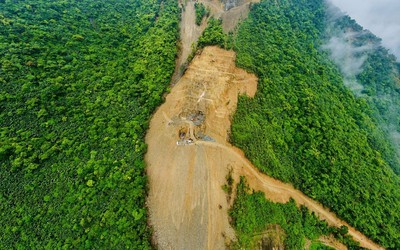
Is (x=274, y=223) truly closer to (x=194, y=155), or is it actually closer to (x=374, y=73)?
(x=194, y=155)

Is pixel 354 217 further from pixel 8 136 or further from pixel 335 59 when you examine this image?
pixel 8 136

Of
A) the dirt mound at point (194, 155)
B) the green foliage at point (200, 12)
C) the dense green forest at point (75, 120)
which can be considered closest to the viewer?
the dense green forest at point (75, 120)

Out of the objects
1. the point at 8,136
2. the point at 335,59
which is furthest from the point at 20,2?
the point at 335,59

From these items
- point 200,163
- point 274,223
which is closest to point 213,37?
point 200,163

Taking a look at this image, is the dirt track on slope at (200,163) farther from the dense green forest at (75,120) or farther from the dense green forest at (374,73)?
the dense green forest at (374,73)

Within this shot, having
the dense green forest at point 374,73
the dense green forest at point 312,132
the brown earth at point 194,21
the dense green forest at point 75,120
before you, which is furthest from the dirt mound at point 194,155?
the dense green forest at point 374,73

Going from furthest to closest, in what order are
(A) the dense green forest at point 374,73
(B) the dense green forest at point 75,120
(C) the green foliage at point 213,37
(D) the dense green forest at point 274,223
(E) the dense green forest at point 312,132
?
(A) the dense green forest at point 374,73 < (C) the green foliage at point 213,37 < (E) the dense green forest at point 312,132 < (D) the dense green forest at point 274,223 < (B) the dense green forest at point 75,120

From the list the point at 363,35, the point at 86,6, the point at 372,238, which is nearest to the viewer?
the point at 372,238
